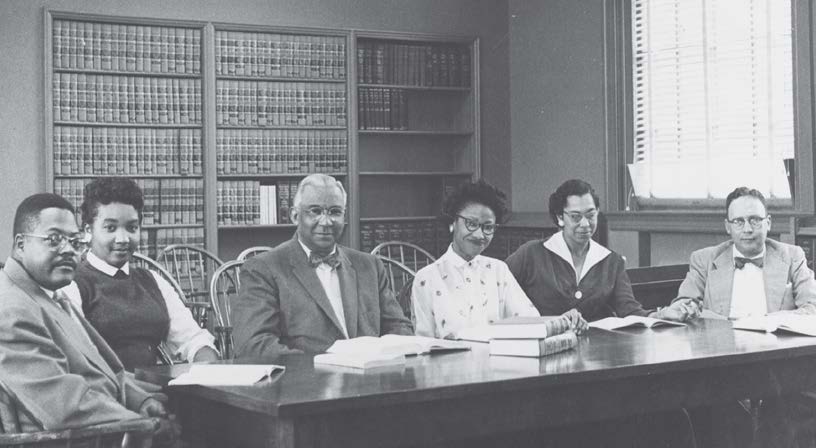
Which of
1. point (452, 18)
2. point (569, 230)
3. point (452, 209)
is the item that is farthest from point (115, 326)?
point (452, 18)

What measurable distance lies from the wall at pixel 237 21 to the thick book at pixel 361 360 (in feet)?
12.7

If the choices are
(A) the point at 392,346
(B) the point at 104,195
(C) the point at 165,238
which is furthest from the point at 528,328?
(C) the point at 165,238

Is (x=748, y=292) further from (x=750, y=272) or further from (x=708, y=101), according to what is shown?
(x=708, y=101)

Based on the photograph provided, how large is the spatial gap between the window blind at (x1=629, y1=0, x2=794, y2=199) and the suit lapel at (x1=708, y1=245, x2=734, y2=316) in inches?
57.8

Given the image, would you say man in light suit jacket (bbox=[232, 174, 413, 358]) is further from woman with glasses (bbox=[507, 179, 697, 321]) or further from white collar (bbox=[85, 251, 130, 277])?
woman with glasses (bbox=[507, 179, 697, 321])

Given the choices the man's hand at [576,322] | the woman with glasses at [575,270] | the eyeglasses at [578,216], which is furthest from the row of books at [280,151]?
the man's hand at [576,322]

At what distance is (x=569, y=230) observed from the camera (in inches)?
157

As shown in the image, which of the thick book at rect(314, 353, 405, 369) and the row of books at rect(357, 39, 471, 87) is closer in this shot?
the thick book at rect(314, 353, 405, 369)

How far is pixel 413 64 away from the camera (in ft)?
22.6

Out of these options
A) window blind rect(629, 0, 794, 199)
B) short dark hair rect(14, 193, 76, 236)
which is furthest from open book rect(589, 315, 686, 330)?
window blind rect(629, 0, 794, 199)

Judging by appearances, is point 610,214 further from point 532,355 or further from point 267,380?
point 267,380

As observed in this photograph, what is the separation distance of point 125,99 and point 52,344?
405 cm

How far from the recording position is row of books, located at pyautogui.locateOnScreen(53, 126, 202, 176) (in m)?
5.92

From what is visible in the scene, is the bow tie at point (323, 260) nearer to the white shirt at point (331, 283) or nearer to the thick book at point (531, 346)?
the white shirt at point (331, 283)
